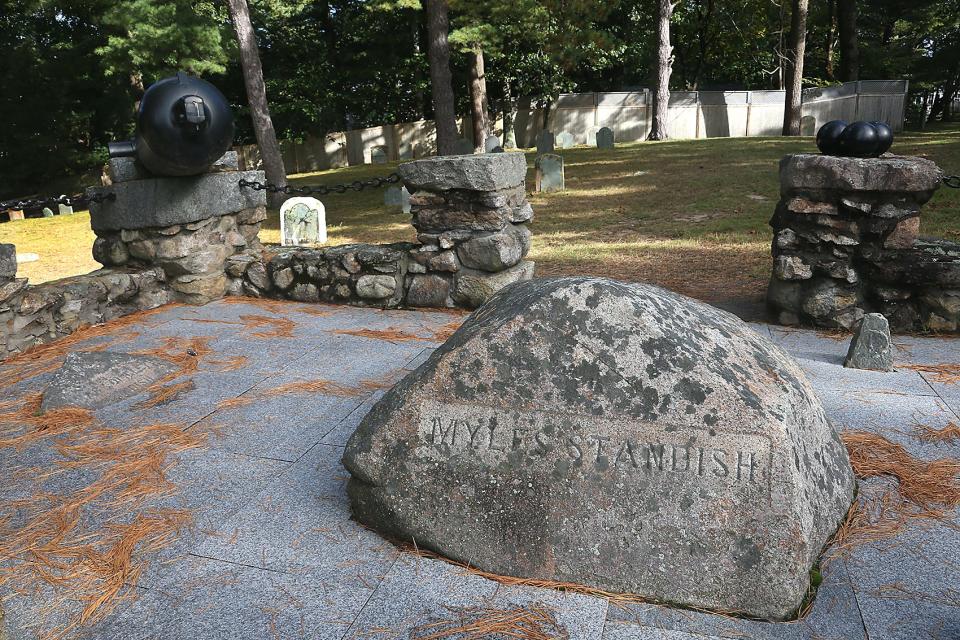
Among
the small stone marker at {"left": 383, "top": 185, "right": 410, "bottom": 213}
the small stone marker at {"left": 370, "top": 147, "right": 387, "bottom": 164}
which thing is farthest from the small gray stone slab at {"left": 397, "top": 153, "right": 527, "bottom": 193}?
the small stone marker at {"left": 370, "top": 147, "right": 387, "bottom": 164}

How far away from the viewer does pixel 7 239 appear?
13922 mm

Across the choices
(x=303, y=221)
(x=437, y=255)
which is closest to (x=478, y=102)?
(x=303, y=221)

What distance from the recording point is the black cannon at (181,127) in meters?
5.22

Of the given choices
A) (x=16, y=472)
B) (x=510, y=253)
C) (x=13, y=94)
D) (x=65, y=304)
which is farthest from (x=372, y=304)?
(x=13, y=94)

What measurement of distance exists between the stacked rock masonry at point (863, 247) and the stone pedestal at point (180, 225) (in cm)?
488

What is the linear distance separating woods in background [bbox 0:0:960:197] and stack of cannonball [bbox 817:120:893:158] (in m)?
8.16

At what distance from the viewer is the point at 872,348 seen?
4398 millimetres

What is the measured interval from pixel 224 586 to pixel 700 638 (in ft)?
5.18

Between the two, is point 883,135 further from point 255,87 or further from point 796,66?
point 796,66

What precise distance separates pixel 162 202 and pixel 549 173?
10.0 metres

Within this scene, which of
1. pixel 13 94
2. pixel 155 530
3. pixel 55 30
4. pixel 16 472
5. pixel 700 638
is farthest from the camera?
pixel 55 30

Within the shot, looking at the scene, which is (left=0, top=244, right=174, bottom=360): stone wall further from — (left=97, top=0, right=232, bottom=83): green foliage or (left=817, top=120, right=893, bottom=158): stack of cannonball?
(left=97, top=0, right=232, bottom=83): green foliage

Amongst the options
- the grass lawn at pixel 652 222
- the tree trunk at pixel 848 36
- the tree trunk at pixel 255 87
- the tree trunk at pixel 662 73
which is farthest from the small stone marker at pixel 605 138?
the tree trunk at pixel 255 87

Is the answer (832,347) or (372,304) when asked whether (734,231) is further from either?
(372,304)
